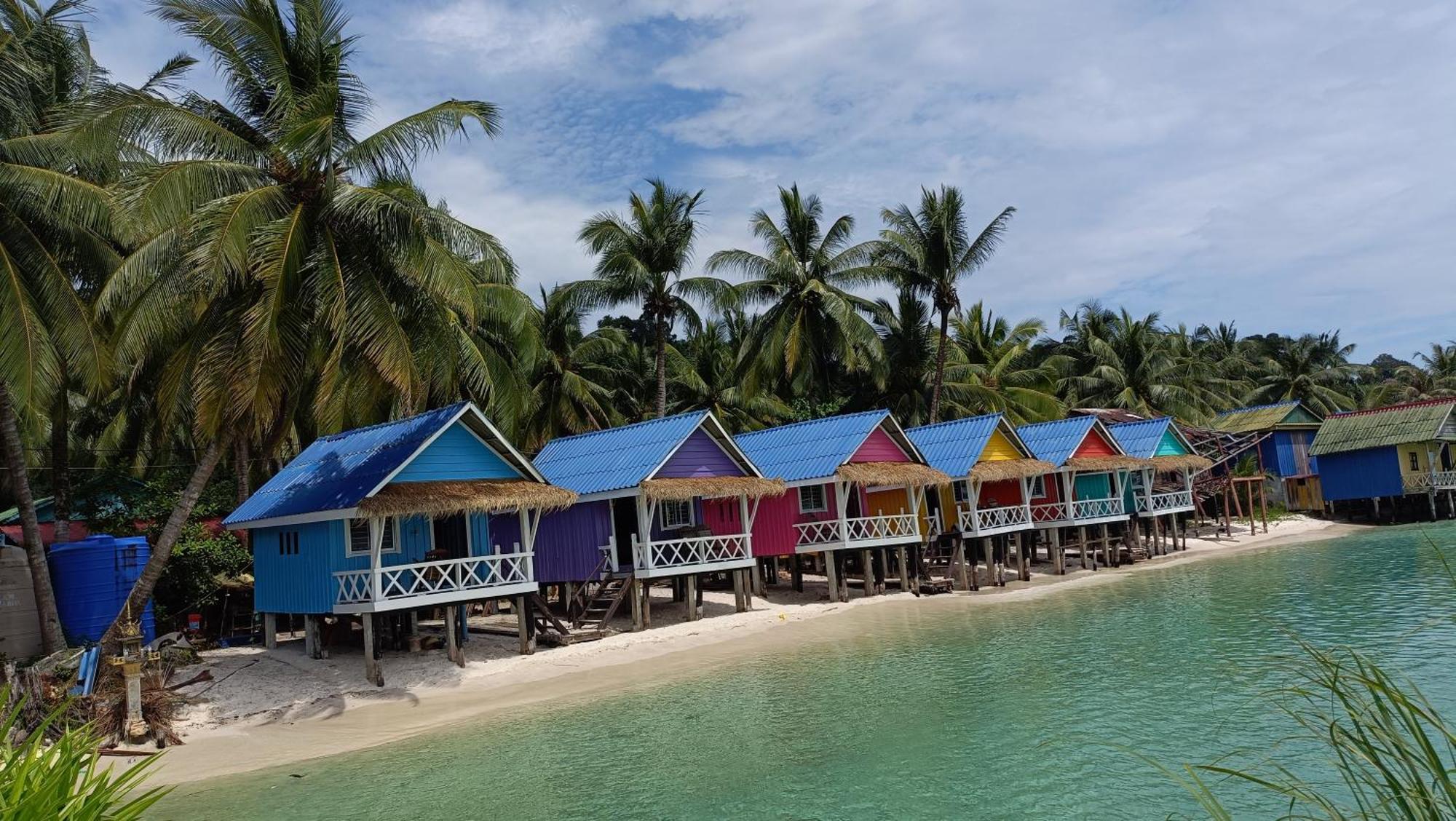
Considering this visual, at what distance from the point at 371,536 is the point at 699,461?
313 inches

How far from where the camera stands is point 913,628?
21656 millimetres

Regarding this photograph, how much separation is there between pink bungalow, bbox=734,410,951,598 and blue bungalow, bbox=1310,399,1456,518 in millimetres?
26261

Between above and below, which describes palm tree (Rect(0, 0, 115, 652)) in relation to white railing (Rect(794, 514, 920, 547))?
above

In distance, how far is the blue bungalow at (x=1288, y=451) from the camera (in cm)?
4681

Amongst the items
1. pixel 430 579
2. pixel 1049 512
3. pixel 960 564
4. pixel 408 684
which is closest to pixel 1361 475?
pixel 1049 512

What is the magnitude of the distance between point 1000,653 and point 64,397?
62.8ft

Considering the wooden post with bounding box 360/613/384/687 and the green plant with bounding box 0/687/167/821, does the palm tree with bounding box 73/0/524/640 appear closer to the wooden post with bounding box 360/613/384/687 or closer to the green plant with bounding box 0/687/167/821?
the wooden post with bounding box 360/613/384/687

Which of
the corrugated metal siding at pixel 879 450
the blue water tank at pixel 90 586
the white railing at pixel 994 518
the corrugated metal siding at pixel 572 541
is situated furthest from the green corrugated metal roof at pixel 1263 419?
the blue water tank at pixel 90 586

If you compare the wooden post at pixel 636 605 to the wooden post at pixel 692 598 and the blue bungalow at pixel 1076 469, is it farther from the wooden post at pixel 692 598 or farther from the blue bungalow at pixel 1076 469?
the blue bungalow at pixel 1076 469

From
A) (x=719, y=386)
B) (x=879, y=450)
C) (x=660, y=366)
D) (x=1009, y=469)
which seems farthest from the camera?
(x=719, y=386)

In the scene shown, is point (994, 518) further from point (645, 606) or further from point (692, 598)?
point (645, 606)

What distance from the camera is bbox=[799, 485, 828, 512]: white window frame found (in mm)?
26750

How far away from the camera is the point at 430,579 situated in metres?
18.5

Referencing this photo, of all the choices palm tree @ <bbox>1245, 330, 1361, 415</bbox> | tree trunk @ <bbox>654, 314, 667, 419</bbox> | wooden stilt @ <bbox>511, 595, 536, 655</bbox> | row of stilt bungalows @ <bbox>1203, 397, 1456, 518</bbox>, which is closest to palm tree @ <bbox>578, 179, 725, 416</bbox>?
tree trunk @ <bbox>654, 314, 667, 419</bbox>
